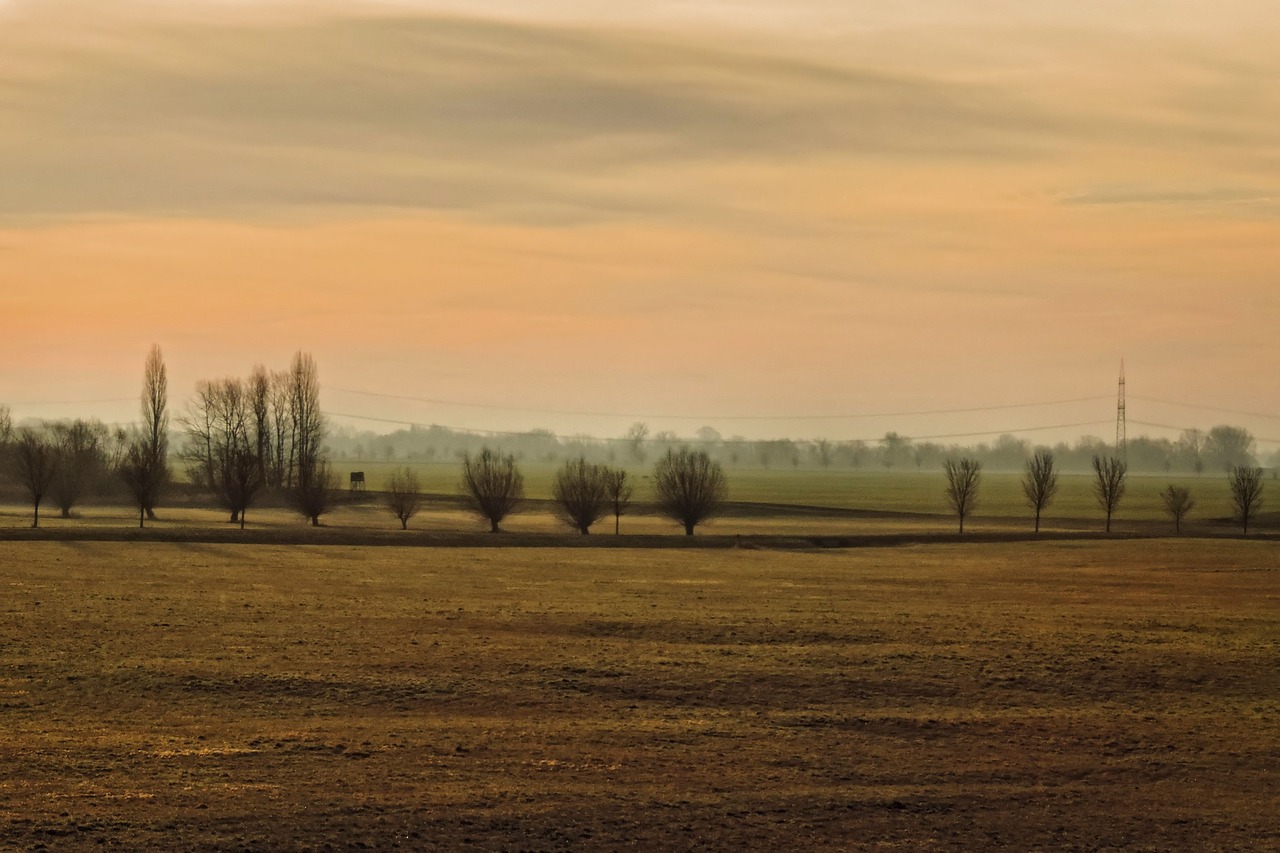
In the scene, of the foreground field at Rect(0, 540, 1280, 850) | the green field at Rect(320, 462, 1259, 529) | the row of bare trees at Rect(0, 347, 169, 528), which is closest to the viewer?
the foreground field at Rect(0, 540, 1280, 850)

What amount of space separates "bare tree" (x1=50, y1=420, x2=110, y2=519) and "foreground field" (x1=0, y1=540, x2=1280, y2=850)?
5229 centimetres

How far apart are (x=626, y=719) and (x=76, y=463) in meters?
90.8

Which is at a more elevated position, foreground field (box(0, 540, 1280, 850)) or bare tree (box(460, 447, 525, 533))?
bare tree (box(460, 447, 525, 533))

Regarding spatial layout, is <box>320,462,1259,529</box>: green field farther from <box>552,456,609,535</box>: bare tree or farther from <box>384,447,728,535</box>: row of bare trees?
<box>552,456,609,535</box>: bare tree

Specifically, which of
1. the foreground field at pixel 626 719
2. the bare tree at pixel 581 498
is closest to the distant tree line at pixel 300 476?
the bare tree at pixel 581 498

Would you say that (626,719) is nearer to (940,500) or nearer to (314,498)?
(314,498)

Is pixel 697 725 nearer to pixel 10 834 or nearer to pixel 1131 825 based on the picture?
pixel 1131 825

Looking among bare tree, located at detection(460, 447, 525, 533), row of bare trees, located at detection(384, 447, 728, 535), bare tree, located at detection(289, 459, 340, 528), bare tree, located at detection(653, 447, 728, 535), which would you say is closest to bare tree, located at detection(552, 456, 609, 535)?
row of bare trees, located at detection(384, 447, 728, 535)

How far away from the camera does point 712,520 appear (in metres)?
97.3

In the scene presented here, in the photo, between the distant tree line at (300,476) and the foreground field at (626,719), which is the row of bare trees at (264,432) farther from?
the foreground field at (626,719)

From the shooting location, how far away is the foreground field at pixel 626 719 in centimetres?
1567

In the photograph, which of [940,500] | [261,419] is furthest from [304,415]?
[940,500]

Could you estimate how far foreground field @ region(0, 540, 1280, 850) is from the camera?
1567cm

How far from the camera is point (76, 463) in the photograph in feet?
331
